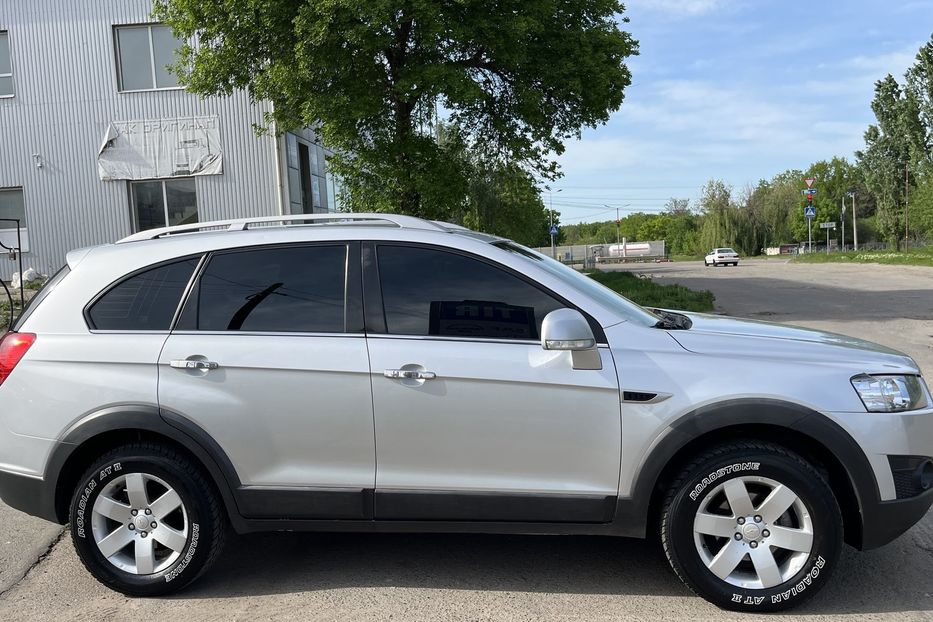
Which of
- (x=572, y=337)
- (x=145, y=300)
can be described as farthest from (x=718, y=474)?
(x=145, y=300)

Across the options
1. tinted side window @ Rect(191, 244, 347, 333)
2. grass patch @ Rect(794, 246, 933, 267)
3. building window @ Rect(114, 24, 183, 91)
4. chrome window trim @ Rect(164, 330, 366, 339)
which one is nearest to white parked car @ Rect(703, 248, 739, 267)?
grass patch @ Rect(794, 246, 933, 267)

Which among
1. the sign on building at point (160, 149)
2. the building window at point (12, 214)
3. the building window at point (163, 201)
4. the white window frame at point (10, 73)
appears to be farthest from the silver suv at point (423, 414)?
the white window frame at point (10, 73)

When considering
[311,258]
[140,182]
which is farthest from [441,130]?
[311,258]

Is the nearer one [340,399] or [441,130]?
[340,399]

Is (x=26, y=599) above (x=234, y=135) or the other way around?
the other way around

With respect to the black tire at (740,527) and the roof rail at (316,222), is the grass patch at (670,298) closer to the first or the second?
the roof rail at (316,222)

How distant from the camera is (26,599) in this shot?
3801mm

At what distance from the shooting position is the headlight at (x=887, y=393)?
3.38 metres

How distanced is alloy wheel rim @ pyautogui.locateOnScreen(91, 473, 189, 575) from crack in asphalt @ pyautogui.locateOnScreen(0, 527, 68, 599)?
27.1 inches

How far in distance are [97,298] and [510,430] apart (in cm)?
214

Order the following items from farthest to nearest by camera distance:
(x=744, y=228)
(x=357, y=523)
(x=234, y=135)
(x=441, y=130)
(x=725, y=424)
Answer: (x=744, y=228), (x=441, y=130), (x=234, y=135), (x=357, y=523), (x=725, y=424)

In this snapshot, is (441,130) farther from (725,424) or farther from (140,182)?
(725,424)

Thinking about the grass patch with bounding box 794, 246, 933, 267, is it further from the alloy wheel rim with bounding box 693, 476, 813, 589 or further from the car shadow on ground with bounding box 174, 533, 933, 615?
the alloy wheel rim with bounding box 693, 476, 813, 589

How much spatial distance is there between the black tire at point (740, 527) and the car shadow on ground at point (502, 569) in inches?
6.2
